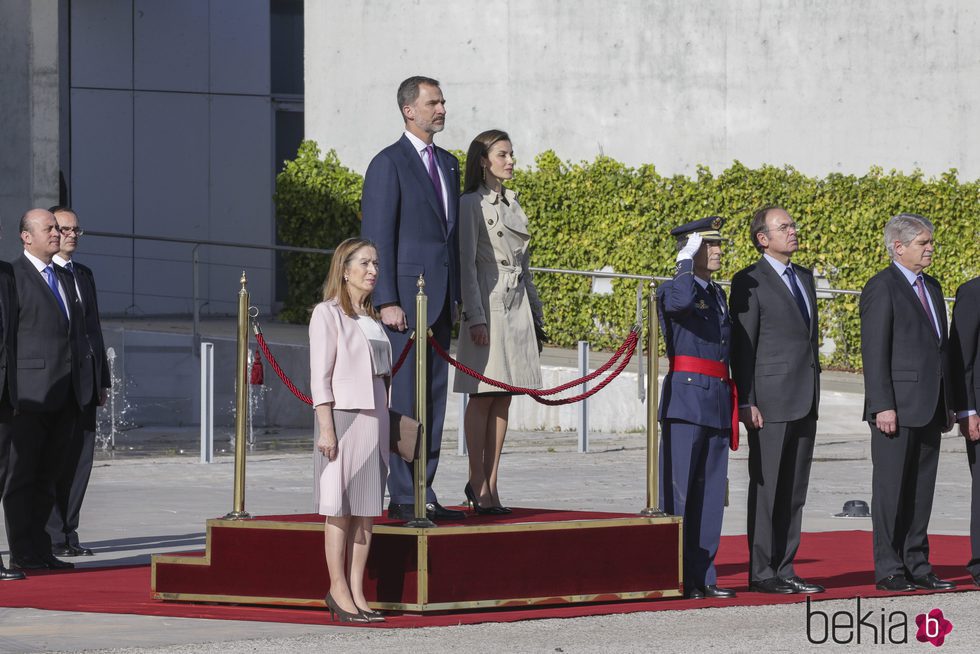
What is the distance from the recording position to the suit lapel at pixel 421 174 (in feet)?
25.9

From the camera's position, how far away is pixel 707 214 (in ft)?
60.6

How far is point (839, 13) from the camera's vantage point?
18.8 m

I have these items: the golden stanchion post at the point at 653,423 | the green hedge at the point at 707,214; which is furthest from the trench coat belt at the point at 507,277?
the green hedge at the point at 707,214

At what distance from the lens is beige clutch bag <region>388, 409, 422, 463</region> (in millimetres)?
7145

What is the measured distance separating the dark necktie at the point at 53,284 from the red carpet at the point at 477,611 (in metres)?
1.44

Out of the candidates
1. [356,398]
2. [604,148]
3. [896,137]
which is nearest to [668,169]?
[604,148]

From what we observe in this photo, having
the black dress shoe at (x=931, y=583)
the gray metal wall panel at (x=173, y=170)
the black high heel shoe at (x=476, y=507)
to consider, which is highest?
the gray metal wall panel at (x=173, y=170)

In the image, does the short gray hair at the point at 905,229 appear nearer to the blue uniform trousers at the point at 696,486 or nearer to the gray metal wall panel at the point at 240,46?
the blue uniform trousers at the point at 696,486

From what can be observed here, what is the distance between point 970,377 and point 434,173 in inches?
106

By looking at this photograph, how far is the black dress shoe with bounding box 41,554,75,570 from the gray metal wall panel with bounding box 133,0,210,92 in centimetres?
1379

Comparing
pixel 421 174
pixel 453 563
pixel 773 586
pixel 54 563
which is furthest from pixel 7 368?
pixel 773 586

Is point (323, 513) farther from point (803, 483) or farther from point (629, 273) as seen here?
point (629, 273)

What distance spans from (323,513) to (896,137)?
13160 mm

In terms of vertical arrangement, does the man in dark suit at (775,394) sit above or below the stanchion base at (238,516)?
above
